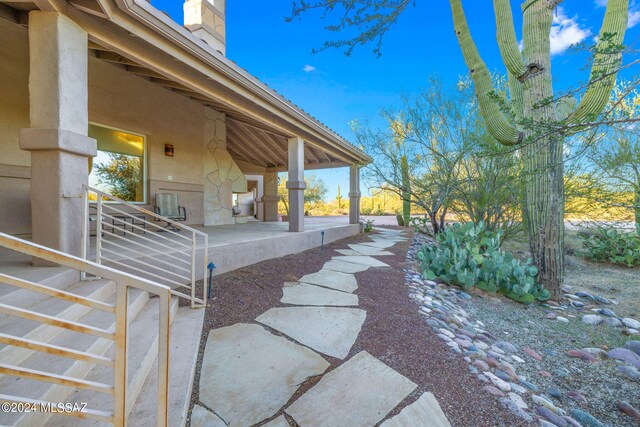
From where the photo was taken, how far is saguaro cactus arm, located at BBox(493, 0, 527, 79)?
3340mm

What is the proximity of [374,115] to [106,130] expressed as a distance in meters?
5.50

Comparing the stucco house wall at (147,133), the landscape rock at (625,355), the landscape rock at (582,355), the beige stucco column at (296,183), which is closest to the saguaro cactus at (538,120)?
the landscape rock at (625,355)

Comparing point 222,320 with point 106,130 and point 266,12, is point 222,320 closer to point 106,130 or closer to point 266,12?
point 106,130

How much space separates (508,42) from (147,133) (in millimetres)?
5652

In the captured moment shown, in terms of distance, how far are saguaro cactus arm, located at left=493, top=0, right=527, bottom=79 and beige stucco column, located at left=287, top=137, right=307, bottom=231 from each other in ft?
11.1

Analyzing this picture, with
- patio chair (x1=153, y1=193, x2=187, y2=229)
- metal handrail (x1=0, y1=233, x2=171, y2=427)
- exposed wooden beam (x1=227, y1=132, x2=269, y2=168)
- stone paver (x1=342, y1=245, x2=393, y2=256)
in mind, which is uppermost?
exposed wooden beam (x1=227, y1=132, x2=269, y2=168)

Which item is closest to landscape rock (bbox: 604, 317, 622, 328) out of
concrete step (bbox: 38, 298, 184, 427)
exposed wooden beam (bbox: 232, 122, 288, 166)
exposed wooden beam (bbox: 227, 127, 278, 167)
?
concrete step (bbox: 38, 298, 184, 427)

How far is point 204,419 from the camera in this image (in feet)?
4.31

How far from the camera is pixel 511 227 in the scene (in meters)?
5.20

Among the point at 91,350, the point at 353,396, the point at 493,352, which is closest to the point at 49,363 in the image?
the point at 91,350

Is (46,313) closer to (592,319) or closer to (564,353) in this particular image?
(564,353)

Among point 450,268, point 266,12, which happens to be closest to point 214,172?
point 266,12

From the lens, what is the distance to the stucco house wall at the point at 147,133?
3.27m

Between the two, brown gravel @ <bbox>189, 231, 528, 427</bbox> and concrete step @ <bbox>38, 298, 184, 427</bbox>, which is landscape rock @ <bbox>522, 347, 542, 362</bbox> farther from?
concrete step @ <bbox>38, 298, 184, 427</bbox>
